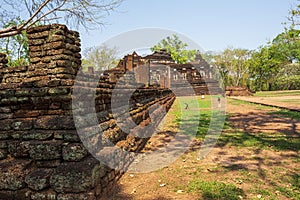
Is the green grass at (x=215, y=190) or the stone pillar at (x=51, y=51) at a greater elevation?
the stone pillar at (x=51, y=51)

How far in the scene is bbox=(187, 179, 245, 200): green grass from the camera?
302 cm

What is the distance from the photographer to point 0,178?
2.59 meters

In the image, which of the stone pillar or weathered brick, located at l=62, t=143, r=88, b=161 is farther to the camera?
the stone pillar

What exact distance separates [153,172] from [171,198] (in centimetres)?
99

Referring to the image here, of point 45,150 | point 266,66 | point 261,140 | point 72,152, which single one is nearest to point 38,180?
point 45,150

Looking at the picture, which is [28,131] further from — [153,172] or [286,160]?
[286,160]

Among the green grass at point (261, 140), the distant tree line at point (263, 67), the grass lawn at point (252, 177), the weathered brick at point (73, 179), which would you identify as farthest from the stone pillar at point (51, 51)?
the distant tree line at point (263, 67)

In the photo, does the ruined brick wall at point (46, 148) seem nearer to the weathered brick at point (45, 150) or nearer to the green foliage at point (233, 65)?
the weathered brick at point (45, 150)

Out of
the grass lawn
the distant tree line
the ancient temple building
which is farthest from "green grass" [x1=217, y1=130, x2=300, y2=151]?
the distant tree line

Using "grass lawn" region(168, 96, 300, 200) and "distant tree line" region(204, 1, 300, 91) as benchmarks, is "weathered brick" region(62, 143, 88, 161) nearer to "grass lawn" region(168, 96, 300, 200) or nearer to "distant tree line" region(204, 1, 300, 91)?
"grass lawn" region(168, 96, 300, 200)

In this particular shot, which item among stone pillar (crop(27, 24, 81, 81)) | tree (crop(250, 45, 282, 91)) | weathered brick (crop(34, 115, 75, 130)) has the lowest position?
weathered brick (crop(34, 115, 75, 130))

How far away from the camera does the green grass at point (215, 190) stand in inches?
119

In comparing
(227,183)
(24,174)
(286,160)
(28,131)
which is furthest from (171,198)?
(286,160)

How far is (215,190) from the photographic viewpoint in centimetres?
319
